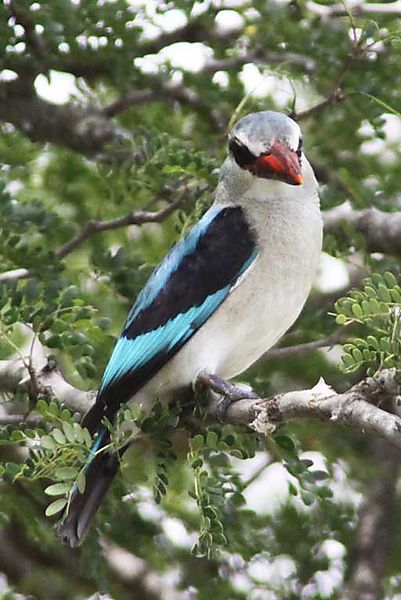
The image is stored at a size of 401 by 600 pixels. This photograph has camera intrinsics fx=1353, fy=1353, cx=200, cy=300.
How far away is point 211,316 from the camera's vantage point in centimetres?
350

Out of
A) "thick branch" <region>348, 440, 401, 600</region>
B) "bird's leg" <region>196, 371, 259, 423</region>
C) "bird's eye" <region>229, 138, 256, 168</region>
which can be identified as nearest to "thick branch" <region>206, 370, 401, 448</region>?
"bird's leg" <region>196, 371, 259, 423</region>

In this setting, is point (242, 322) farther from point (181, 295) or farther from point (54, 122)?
point (54, 122)

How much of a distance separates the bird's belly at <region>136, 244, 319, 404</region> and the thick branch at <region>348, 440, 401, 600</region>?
0.96 meters

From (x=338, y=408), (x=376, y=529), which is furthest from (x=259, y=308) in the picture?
(x=376, y=529)

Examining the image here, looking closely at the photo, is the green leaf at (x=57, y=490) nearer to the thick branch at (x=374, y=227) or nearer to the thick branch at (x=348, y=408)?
the thick branch at (x=348, y=408)

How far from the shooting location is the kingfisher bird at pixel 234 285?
3.45 m

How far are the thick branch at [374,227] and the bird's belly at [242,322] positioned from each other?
0.66 m

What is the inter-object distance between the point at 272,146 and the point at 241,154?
140 millimetres

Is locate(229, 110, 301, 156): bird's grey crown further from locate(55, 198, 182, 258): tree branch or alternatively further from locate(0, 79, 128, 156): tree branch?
locate(0, 79, 128, 156): tree branch

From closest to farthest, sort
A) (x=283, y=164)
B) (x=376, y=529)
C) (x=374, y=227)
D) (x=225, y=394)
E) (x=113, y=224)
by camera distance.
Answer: (x=225, y=394)
(x=283, y=164)
(x=113, y=224)
(x=374, y=227)
(x=376, y=529)

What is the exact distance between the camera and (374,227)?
13.6 ft

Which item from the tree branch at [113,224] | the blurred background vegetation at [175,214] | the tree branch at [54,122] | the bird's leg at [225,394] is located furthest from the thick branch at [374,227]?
the bird's leg at [225,394]

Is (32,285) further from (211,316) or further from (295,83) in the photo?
(295,83)

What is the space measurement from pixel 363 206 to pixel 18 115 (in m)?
1.18
